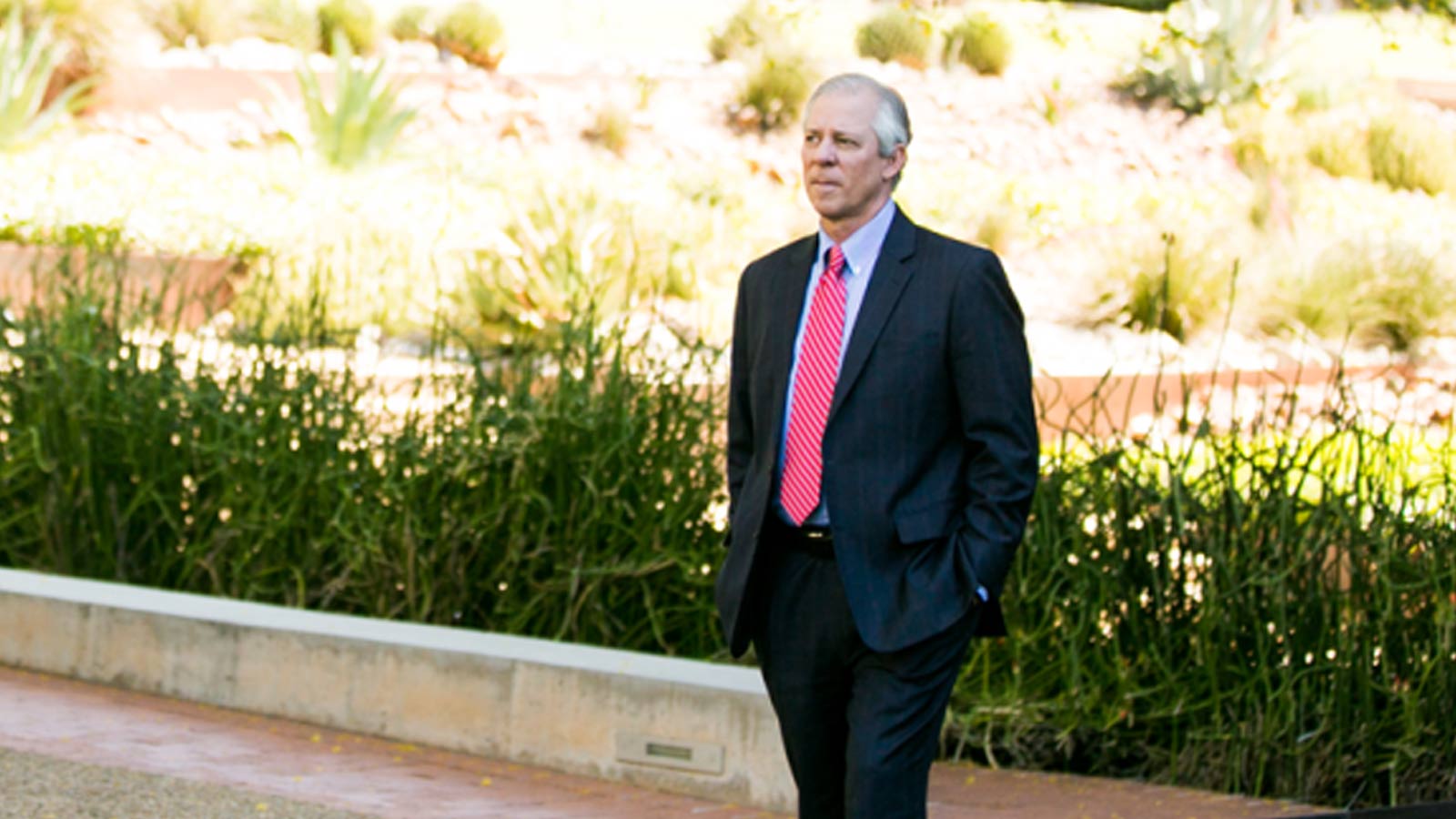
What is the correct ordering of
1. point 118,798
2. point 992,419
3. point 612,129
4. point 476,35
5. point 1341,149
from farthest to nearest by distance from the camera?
point 476,35
point 612,129
point 1341,149
point 118,798
point 992,419

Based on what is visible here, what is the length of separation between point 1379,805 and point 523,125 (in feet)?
71.7

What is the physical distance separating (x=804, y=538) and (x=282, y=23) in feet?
95.0

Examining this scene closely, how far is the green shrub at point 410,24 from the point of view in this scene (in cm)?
3244

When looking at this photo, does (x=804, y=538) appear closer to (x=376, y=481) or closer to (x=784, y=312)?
(x=784, y=312)

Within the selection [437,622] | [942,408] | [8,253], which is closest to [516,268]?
[8,253]

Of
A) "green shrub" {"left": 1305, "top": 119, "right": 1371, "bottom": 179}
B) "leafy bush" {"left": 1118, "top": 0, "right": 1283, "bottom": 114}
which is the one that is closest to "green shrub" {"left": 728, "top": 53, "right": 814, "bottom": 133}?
"leafy bush" {"left": 1118, "top": 0, "right": 1283, "bottom": 114}

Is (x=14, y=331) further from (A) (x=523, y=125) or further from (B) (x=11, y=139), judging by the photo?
(A) (x=523, y=125)

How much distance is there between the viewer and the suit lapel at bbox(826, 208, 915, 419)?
3662mm

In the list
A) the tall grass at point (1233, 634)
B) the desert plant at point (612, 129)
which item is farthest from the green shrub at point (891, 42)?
the tall grass at point (1233, 634)

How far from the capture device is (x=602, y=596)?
6.78m

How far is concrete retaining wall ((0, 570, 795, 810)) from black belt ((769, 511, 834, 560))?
1822 mm

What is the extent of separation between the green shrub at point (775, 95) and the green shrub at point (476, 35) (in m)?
5.58

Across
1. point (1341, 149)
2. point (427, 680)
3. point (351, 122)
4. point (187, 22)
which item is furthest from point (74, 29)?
point (427, 680)

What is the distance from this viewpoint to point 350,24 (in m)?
31.8
